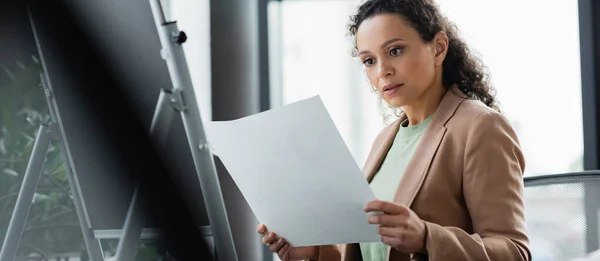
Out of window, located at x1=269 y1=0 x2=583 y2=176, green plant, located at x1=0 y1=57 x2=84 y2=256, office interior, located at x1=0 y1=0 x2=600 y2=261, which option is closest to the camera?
green plant, located at x1=0 y1=57 x2=84 y2=256

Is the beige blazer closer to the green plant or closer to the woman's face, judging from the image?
the woman's face

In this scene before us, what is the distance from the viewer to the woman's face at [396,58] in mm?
1194

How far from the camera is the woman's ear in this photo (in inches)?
48.9

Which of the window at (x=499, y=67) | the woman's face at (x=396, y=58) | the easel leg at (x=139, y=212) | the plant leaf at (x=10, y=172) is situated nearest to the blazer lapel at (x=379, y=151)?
the woman's face at (x=396, y=58)

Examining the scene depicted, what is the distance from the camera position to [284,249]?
1.25 metres

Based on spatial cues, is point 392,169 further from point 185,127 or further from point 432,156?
point 185,127

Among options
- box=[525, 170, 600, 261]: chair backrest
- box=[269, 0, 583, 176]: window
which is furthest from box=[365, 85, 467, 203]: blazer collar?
box=[269, 0, 583, 176]: window

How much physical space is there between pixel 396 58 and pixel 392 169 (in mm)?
209

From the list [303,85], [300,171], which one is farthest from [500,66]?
[300,171]

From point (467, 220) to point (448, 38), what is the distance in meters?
0.35

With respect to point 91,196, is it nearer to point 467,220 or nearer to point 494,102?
point 467,220

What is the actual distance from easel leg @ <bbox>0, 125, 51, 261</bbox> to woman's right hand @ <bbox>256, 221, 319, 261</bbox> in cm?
39

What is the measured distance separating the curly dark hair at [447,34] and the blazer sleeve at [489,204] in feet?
0.61

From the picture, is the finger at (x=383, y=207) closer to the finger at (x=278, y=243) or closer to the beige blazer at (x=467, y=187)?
the beige blazer at (x=467, y=187)
